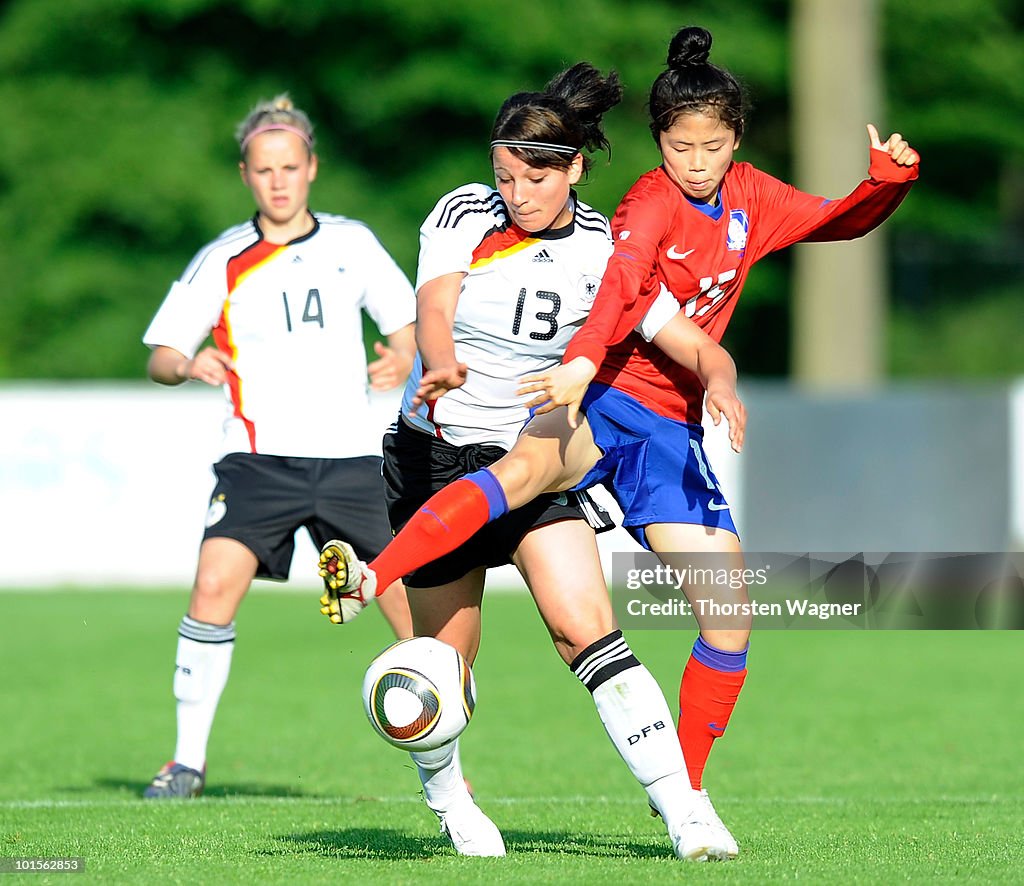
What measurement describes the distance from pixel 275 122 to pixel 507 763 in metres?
3.07

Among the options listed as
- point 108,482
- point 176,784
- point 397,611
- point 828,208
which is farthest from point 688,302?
point 108,482

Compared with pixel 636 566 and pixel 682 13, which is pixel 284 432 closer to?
pixel 636 566

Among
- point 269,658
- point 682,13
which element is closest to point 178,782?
point 269,658

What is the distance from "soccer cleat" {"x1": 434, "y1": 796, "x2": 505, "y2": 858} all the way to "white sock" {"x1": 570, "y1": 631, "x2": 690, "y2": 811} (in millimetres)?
506

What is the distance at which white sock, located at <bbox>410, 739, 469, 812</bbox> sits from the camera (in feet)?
16.0

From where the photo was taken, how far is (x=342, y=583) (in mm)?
4383

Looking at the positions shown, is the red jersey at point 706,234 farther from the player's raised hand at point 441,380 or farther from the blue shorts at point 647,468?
the player's raised hand at point 441,380

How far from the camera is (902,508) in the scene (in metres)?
14.9

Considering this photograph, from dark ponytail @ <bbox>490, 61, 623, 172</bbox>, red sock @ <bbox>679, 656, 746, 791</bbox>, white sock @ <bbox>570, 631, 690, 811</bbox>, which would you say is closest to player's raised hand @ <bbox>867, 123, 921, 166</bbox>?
dark ponytail @ <bbox>490, 61, 623, 172</bbox>

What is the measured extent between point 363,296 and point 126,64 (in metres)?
18.3

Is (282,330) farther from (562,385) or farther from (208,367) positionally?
(562,385)

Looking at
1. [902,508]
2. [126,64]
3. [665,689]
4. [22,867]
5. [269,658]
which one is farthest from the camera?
[126,64]

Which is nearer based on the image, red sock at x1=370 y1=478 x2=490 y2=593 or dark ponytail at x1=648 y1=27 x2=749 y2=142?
red sock at x1=370 y1=478 x2=490 y2=593

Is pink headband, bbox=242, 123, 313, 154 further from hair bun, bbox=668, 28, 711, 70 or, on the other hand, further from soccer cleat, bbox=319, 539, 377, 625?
soccer cleat, bbox=319, 539, 377, 625
